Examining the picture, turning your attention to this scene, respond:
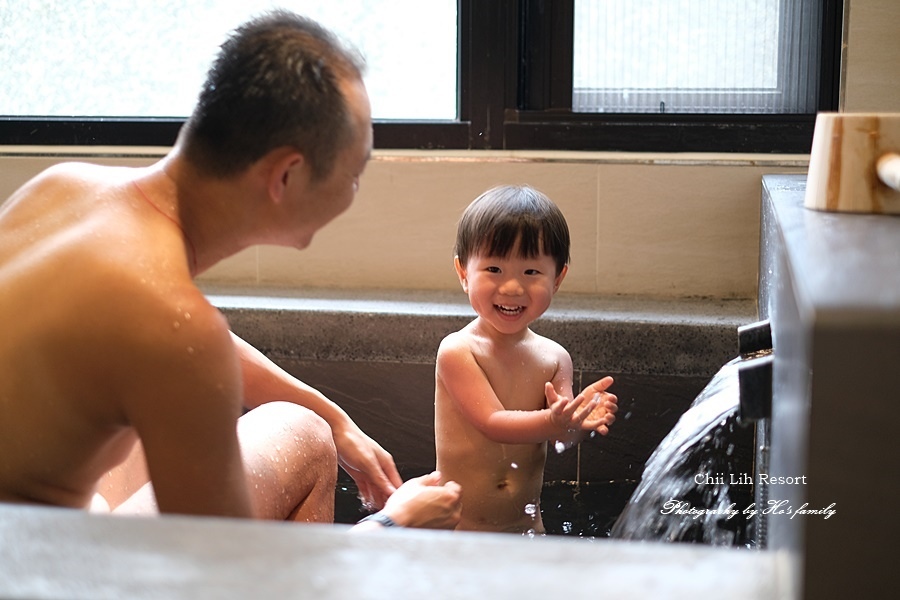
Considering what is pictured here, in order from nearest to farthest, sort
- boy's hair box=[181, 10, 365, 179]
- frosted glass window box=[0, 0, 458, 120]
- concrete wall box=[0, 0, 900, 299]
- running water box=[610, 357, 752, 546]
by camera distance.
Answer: boy's hair box=[181, 10, 365, 179] → running water box=[610, 357, 752, 546] → concrete wall box=[0, 0, 900, 299] → frosted glass window box=[0, 0, 458, 120]

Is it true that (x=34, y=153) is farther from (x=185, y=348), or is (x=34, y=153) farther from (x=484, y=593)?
(x=484, y=593)

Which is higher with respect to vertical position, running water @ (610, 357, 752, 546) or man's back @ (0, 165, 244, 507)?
man's back @ (0, 165, 244, 507)

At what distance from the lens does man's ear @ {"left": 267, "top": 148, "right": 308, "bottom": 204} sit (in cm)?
143

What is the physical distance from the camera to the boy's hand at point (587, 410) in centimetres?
221

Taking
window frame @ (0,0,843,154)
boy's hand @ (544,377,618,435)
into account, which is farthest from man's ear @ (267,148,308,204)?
window frame @ (0,0,843,154)

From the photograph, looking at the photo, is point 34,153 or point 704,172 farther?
point 34,153

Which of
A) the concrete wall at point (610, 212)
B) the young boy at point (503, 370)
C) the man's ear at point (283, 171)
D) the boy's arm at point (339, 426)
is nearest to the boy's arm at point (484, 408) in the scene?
the young boy at point (503, 370)

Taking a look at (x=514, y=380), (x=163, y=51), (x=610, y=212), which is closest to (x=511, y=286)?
(x=514, y=380)

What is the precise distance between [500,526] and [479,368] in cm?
37

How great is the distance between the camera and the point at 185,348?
1.27 meters

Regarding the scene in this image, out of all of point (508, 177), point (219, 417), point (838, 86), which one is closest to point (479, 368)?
point (508, 177)

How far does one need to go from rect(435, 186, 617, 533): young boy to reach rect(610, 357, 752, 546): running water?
0.75 feet

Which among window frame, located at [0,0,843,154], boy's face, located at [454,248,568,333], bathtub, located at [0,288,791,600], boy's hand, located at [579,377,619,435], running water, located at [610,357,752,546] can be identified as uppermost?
window frame, located at [0,0,843,154]

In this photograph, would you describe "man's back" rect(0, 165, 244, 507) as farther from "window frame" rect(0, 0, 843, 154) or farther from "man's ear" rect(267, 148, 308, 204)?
"window frame" rect(0, 0, 843, 154)
